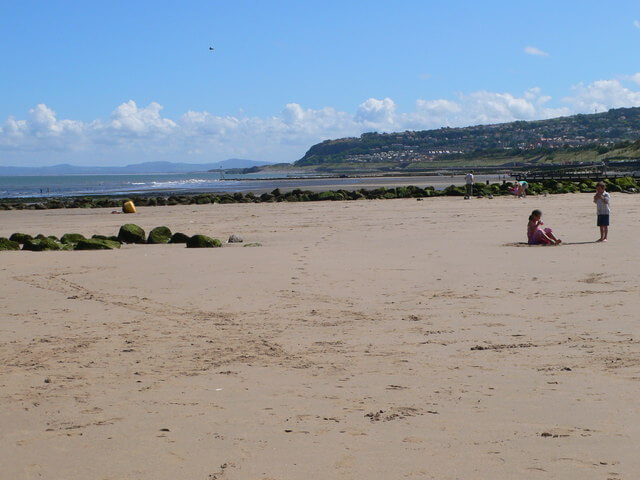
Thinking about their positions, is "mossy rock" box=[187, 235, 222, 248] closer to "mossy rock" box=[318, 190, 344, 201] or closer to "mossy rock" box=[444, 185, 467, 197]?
"mossy rock" box=[318, 190, 344, 201]

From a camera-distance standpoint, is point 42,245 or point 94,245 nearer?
point 94,245

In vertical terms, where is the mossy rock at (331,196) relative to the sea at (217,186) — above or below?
below

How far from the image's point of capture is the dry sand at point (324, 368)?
4.85 meters

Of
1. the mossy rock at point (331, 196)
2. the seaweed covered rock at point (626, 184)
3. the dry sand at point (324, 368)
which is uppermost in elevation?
the seaweed covered rock at point (626, 184)

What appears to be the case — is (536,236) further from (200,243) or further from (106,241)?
(106,241)

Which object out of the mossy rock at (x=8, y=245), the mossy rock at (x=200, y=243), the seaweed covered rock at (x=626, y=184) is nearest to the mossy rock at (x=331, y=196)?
the seaweed covered rock at (x=626, y=184)

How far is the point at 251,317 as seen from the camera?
30.0 ft

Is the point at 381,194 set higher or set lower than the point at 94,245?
higher

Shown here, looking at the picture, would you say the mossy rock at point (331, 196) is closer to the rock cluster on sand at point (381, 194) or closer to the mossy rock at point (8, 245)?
the rock cluster on sand at point (381, 194)

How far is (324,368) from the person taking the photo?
684 centimetres

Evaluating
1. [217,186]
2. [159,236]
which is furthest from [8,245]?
[217,186]

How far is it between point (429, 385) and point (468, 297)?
3820mm

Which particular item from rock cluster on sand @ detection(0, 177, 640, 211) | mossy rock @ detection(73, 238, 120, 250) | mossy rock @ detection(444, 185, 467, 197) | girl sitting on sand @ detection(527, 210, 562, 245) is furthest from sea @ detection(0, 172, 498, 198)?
mossy rock @ detection(73, 238, 120, 250)

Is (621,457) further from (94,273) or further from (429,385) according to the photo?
(94,273)
